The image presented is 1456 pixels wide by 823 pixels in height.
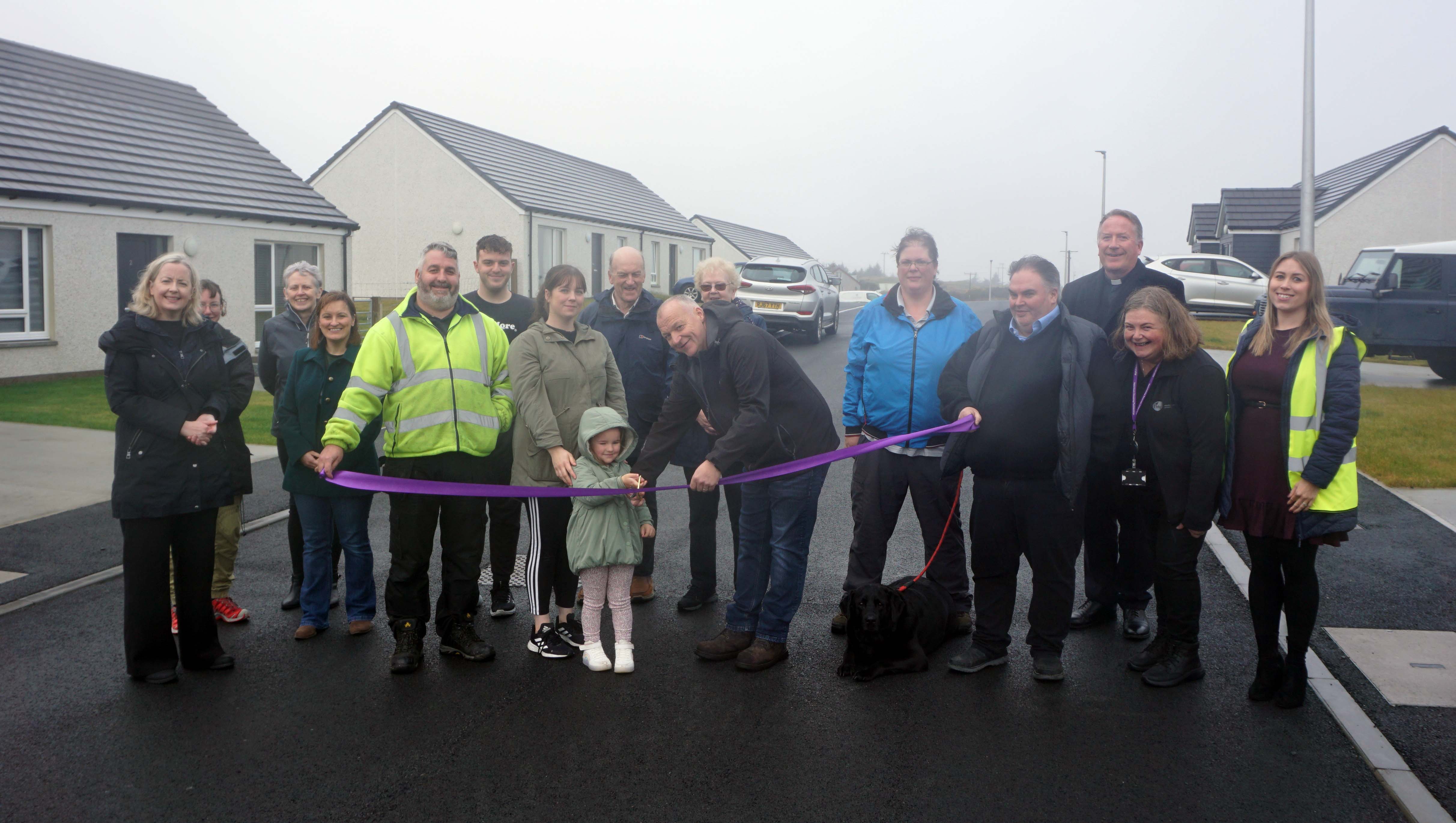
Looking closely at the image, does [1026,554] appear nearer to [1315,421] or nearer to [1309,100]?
[1315,421]

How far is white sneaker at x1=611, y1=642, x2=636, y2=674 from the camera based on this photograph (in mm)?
4953

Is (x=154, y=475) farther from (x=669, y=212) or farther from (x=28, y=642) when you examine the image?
(x=669, y=212)

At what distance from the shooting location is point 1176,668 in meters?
4.80

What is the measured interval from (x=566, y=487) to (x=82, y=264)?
15.5 m

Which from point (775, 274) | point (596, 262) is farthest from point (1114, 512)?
point (596, 262)

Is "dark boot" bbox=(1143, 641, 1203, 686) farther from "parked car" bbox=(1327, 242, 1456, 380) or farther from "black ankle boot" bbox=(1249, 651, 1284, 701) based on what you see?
"parked car" bbox=(1327, 242, 1456, 380)

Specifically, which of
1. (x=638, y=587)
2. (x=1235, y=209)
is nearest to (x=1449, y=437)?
(x=638, y=587)

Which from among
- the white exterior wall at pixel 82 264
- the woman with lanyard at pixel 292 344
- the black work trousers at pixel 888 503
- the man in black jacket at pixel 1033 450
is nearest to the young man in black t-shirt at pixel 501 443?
the woman with lanyard at pixel 292 344

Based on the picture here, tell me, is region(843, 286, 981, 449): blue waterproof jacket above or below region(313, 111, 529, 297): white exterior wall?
below

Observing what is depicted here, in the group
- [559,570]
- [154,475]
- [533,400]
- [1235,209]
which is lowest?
[559,570]

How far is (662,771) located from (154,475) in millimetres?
2766

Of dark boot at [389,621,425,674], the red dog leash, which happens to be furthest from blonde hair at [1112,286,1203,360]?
dark boot at [389,621,425,674]

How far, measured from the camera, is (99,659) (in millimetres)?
5078

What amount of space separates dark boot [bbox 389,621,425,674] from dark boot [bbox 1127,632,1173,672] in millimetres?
3448
